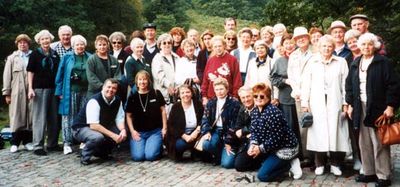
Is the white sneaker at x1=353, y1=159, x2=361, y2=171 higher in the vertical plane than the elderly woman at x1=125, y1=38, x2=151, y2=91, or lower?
lower

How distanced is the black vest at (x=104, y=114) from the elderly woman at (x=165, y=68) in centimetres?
78

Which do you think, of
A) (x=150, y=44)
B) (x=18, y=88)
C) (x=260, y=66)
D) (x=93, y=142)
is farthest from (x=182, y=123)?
(x=18, y=88)

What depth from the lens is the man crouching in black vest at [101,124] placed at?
26.9 feet

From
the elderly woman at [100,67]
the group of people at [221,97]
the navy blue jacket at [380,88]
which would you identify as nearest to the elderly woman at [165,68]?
the group of people at [221,97]

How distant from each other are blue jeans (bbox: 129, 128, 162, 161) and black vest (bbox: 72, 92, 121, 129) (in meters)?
0.49

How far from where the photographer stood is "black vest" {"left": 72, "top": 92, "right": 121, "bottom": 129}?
837 cm

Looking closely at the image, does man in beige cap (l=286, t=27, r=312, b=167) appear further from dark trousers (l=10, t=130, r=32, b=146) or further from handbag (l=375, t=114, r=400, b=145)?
dark trousers (l=10, t=130, r=32, b=146)

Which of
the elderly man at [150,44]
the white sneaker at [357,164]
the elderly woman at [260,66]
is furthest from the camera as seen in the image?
the elderly man at [150,44]

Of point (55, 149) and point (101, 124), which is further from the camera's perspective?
point (55, 149)

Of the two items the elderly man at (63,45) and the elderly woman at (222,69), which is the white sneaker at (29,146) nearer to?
the elderly man at (63,45)

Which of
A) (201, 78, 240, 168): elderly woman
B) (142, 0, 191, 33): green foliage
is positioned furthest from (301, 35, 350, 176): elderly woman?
(142, 0, 191, 33): green foliage

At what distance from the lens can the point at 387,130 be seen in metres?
6.34

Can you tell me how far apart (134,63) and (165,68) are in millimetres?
538

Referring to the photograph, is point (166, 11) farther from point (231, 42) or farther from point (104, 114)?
point (104, 114)
